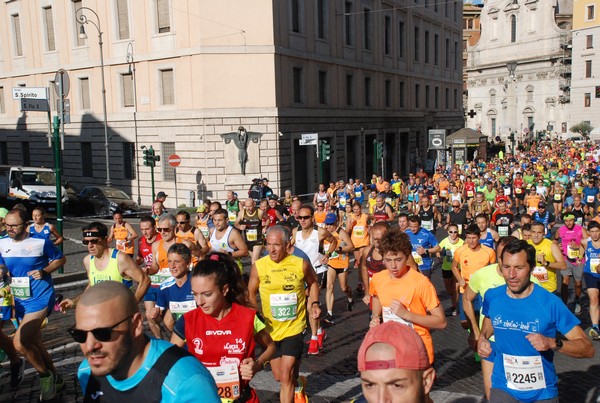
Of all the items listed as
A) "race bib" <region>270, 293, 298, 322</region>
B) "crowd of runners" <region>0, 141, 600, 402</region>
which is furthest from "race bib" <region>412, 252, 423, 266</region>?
"race bib" <region>270, 293, 298, 322</region>

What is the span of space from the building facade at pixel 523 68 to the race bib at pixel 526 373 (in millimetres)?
82186

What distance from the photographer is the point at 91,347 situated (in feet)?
8.21

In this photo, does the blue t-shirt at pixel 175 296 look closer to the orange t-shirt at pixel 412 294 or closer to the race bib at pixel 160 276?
the orange t-shirt at pixel 412 294

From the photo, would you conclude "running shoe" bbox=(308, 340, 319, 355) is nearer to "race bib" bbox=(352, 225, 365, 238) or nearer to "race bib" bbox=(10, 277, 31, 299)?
"race bib" bbox=(10, 277, 31, 299)

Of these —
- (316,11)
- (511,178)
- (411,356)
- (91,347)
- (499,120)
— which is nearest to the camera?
(411,356)

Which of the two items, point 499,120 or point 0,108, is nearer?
point 0,108

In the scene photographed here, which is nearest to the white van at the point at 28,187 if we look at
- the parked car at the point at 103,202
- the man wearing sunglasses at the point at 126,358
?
the parked car at the point at 103,202

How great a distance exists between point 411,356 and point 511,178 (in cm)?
2907

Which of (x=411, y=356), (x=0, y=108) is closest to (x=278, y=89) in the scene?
(x=0, y=108)

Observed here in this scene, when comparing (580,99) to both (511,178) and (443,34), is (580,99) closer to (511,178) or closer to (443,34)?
(443,34)

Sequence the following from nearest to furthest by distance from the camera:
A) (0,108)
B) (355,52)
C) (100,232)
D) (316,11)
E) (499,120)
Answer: (100,232), (316,11), (355,52), (0,108), (499,120)

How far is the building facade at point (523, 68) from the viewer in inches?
3354

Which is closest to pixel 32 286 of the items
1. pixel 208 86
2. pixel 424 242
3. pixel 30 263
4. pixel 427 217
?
pixel 30 263

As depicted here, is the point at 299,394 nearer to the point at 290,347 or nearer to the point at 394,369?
the point at 290,347
